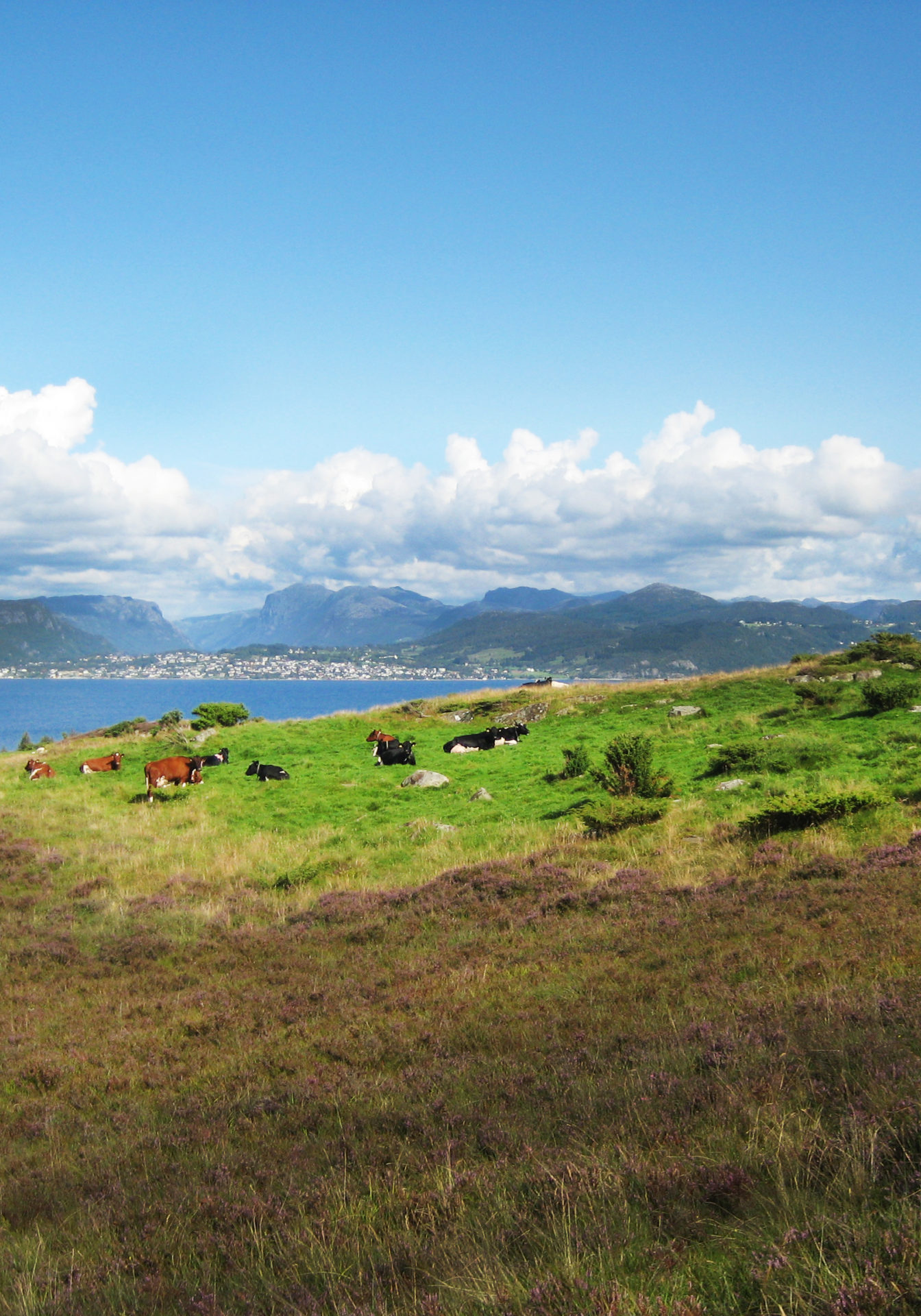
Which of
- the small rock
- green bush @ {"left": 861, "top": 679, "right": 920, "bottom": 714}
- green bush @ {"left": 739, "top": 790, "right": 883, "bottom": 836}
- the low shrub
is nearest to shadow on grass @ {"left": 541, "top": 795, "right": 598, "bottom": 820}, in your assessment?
the low shrub

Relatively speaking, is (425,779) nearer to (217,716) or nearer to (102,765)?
(102,765)

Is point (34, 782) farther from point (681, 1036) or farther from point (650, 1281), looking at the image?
point (650, 1281)

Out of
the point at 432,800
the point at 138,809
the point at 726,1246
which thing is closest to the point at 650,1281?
the point at 726,1246

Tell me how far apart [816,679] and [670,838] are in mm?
22604

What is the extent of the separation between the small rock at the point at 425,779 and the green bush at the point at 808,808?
42.2 feet

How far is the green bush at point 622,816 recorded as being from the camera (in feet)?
58.4

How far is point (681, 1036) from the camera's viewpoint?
7070 millimetres

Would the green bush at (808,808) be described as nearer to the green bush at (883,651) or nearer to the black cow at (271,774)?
the black cow at (271,774)

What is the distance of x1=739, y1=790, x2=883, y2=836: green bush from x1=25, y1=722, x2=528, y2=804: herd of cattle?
17000mm

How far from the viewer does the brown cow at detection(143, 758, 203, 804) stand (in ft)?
91.0

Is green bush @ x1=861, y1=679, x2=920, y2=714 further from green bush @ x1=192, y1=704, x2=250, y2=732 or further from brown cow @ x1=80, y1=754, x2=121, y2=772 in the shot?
green bush @ x1=192, y1=704, x2=250, y2=732

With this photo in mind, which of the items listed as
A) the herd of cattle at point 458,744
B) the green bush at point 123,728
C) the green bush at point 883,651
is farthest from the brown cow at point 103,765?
the green bush at point 883,651

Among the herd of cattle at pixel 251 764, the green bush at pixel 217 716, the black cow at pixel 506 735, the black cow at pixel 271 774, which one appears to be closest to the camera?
the herd of cattle at pixel 251 764

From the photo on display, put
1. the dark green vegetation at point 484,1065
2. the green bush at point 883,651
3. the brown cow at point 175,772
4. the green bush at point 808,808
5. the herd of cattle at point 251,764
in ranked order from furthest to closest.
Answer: the green bush at point 883,651 → the herd of cattle at point 251,764 → the brown cow at point 175,772 → the green bush at point 808,808 → the dark green vegetation at point 484,1065
